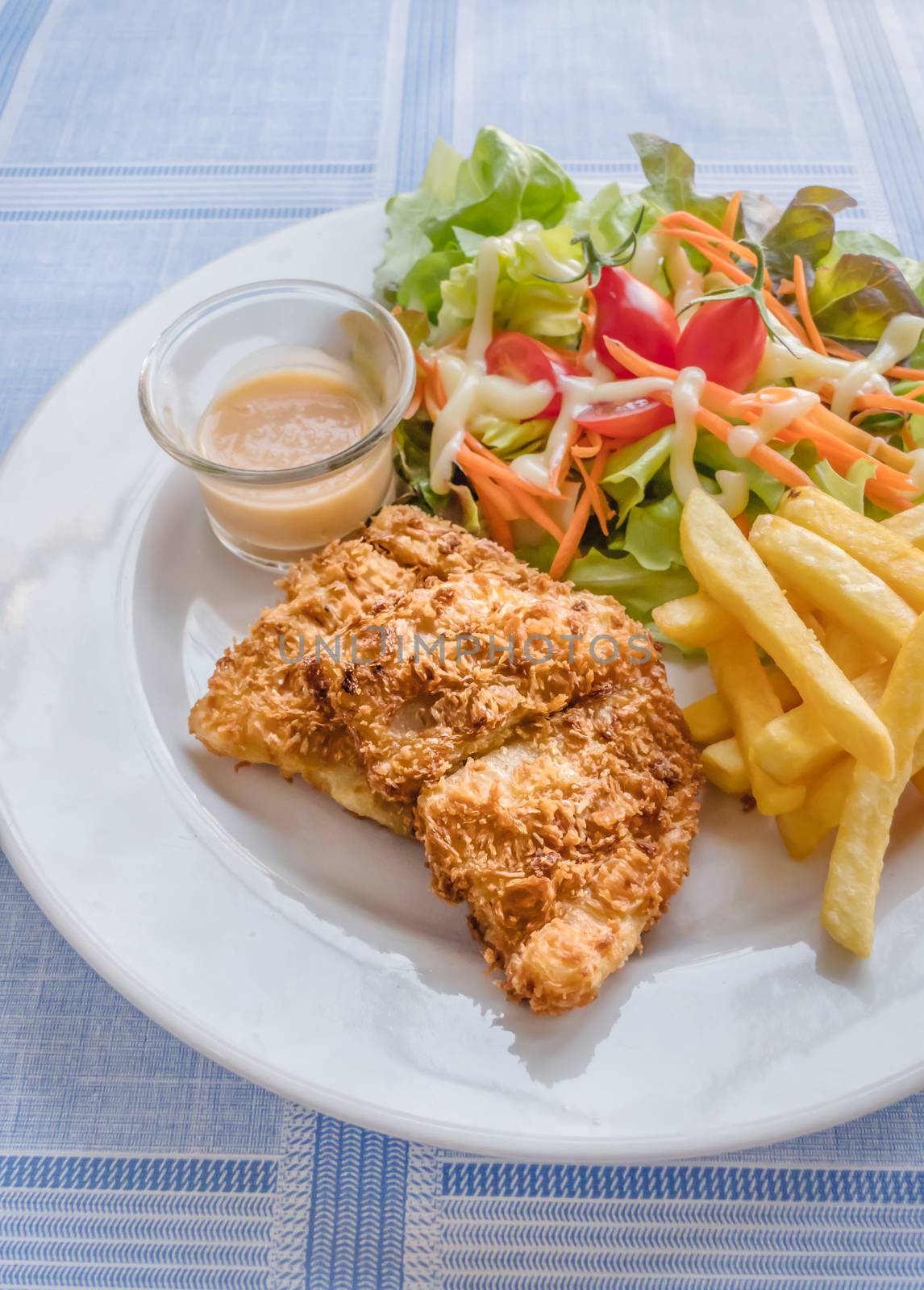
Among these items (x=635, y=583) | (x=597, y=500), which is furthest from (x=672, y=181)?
(x=635, y=583)

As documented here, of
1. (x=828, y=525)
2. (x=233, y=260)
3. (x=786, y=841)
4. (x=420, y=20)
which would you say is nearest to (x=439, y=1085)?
(x=786, y=841)

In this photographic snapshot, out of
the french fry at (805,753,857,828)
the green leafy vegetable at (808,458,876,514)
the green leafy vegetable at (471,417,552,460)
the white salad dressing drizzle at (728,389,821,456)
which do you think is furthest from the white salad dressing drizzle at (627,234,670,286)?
the french fry at (805,753,857,828)

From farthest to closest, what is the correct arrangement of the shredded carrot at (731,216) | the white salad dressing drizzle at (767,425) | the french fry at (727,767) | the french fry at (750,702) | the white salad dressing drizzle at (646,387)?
the shredded carrot at (731,216), the white salad dressing drizzle at (646,387), the white salad dressing drizzle at (767,425), the french fry at (727,767), the french fry at (750,702)

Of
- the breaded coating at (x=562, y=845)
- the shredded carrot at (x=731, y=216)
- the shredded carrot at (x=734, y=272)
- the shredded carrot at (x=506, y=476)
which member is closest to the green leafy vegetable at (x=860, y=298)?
the shredded carrot at (x=734, y=272)

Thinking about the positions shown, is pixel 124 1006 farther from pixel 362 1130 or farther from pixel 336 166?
pixel 336 166

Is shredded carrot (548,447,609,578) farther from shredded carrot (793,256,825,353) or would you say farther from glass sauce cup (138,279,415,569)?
shredded carrot (793,256,825,353)

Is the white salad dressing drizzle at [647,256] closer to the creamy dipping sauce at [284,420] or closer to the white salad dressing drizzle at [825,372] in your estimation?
the white salad dressing drizzle at [825,372]
